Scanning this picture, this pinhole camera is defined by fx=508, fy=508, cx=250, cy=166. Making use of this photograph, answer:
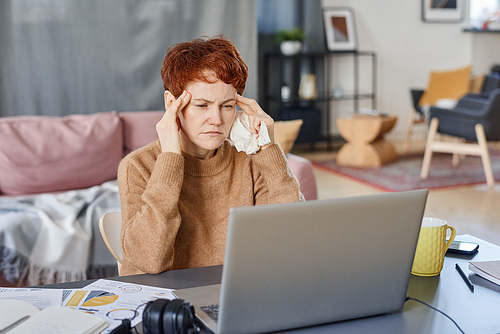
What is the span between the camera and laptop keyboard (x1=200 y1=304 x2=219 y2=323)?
2.66 ft

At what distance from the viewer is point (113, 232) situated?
4.27 ft

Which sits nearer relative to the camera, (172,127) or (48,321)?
(48,321)

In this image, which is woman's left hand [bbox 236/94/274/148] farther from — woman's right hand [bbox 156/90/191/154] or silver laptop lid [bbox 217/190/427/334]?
silver laptop lid [bbox 217/190/427/334]

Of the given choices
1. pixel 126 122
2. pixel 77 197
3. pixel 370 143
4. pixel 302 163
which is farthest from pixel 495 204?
pixel 77 197

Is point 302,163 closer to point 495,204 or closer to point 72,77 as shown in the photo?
point 72,77

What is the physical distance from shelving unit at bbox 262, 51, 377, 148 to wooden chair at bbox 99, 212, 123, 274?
4.29 m

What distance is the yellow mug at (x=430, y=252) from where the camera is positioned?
101 centimetres

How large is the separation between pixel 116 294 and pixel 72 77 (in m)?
2.53

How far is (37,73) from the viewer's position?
121 inches

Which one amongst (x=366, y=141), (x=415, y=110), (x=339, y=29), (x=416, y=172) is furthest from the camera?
(x=339, y=29)

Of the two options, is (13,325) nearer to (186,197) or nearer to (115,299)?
(115,299)

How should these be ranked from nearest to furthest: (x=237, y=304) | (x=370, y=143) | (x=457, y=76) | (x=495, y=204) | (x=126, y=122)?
1. (x=237, y=304)
2. (x=126, y=122)
3. (x=495, y=204)
4. (x=370, y=143)
5. (x=457, y=76)

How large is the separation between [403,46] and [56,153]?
4.89 metres

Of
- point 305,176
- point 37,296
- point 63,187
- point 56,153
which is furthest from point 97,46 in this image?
point 37,296
